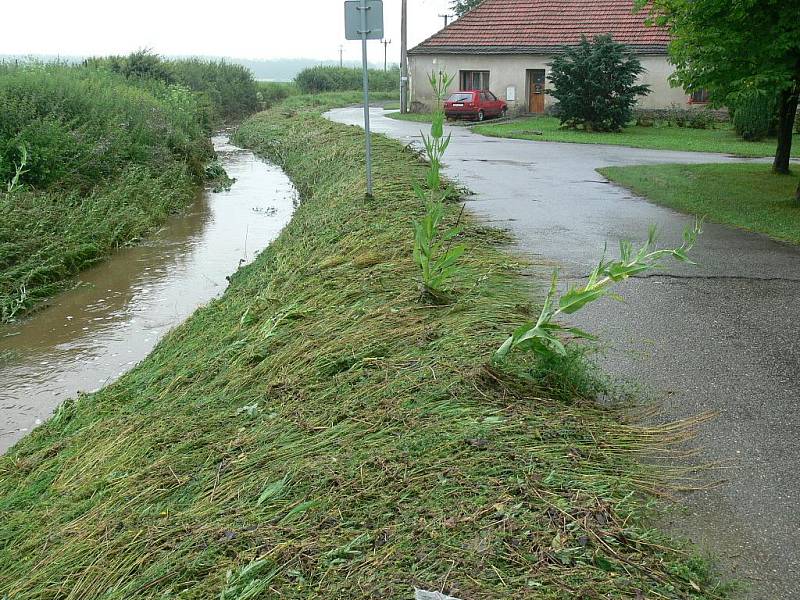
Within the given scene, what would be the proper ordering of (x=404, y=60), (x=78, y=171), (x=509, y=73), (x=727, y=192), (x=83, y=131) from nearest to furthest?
(x=727, y=192) → (x=78, y=171) → (x=83, y=131) → (x=509, y=73) → (x=404, y=60)

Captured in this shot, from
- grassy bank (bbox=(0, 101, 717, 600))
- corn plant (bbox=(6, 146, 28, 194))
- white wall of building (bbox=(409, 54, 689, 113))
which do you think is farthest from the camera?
white wall of building (bbox=(409, 54, 689, 113))

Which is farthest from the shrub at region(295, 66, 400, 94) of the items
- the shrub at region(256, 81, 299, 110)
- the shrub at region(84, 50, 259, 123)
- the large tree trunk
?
the large tree trunk

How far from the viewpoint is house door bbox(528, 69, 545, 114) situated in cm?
3894

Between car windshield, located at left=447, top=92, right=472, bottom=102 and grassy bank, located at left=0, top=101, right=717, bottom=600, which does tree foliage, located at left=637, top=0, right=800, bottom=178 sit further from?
car windshield, located at left=447, top=92, right=472, bottom=102

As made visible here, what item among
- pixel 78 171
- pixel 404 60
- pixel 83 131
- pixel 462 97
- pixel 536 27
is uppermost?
pixel 536 27

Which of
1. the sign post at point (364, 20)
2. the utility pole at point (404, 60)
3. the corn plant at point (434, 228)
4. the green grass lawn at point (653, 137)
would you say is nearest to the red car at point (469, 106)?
the green grass lawn at point (653, 137)

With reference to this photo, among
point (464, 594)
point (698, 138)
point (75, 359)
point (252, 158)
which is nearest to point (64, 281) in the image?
point (75, 359)

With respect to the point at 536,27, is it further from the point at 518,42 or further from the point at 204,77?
the point at 204,77

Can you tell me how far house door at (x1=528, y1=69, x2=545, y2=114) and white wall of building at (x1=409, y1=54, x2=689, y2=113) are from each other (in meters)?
0.26

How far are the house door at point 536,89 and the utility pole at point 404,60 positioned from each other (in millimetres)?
6171

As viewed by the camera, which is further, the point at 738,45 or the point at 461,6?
the point at 461,6

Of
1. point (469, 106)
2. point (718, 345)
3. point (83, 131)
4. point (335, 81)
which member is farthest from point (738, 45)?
point (335, 81)

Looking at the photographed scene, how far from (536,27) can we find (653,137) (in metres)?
14.0

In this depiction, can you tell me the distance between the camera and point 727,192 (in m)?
14.4
